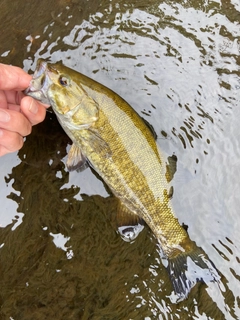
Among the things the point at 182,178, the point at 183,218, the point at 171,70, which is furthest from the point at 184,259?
the point at 171,70

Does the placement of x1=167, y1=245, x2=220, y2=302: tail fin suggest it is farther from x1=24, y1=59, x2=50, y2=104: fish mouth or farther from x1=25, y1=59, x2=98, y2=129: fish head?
x1=24, y1=59, x2=50, y2=104: fish mouth

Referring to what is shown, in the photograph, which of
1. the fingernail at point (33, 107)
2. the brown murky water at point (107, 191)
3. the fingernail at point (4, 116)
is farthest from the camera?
the brown murky water at point (107, 191)

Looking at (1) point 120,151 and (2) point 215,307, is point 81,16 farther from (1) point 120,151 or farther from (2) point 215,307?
(2) point 215,307

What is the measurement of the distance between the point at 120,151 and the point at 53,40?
1156mm

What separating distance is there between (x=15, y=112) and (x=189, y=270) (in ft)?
5.73

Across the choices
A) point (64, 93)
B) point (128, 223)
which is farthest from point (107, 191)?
point (64, 93)

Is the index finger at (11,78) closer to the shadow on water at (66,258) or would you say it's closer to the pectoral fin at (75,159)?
the shadow on water at (66,258)

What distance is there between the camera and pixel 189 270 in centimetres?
302

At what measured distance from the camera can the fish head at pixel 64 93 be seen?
278 cm

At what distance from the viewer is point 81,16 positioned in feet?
10.8

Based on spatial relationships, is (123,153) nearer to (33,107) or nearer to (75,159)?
(75,159)

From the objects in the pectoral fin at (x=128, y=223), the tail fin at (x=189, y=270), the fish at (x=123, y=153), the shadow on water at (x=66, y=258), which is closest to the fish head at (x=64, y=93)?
the fish at (x=123, y=153)

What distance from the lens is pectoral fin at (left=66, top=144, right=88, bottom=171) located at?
3.07 m

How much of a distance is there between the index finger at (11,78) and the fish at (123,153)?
7cm
